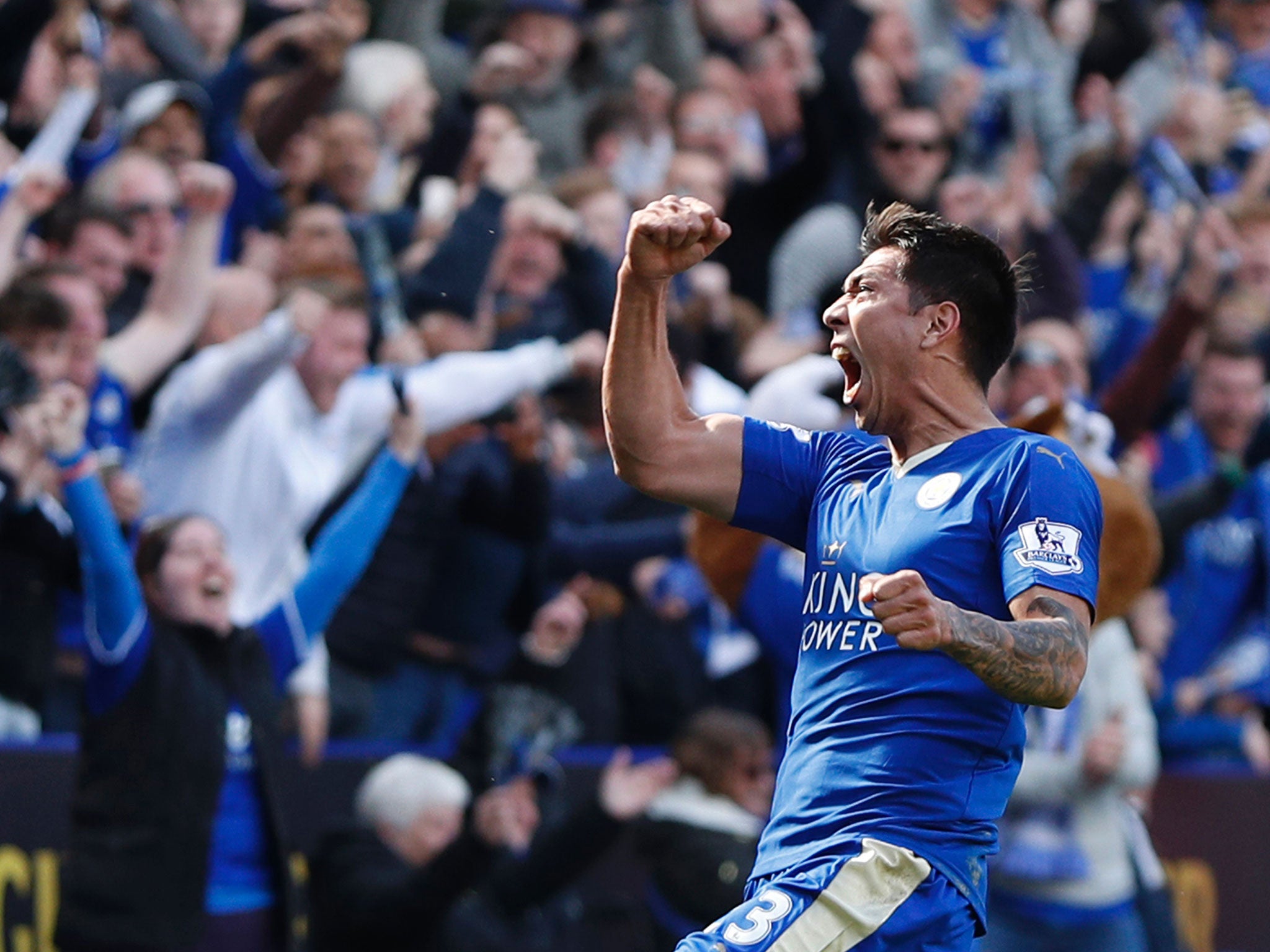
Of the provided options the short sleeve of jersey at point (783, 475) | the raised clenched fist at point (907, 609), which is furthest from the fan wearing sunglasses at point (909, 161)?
the raised clenched fist at point (907, 609)

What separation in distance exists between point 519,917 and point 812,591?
11.5 feet

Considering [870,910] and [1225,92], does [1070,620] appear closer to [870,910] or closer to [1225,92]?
[870,910]

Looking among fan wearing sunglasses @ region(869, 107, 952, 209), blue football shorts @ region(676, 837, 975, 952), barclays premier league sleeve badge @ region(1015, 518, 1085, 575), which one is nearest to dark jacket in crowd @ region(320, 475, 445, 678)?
fan wearing sunglasses @ region(869, 107, 952, 209)

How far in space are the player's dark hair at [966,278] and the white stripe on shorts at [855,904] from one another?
1.03 m

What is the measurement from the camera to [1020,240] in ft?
35.0

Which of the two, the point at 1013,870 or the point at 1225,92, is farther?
the point at 1225,92

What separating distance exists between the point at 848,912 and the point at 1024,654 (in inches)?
25.5

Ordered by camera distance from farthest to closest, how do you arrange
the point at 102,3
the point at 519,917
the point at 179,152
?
the point at 102,3
the point at 179,152
the point at 519,917

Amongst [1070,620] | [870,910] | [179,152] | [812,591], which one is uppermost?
[1070,620]

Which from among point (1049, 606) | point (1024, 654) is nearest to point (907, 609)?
point (1024, 654)

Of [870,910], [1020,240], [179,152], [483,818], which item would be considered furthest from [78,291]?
[1020,240]

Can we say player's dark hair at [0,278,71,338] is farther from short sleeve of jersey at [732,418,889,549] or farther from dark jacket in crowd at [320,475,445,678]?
short sleeve of jersey at [732,418,889,549]

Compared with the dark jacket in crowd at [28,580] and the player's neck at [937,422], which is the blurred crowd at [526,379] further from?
the player's neck at [937,422]

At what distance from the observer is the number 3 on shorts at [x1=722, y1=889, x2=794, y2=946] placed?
3.75 meters
